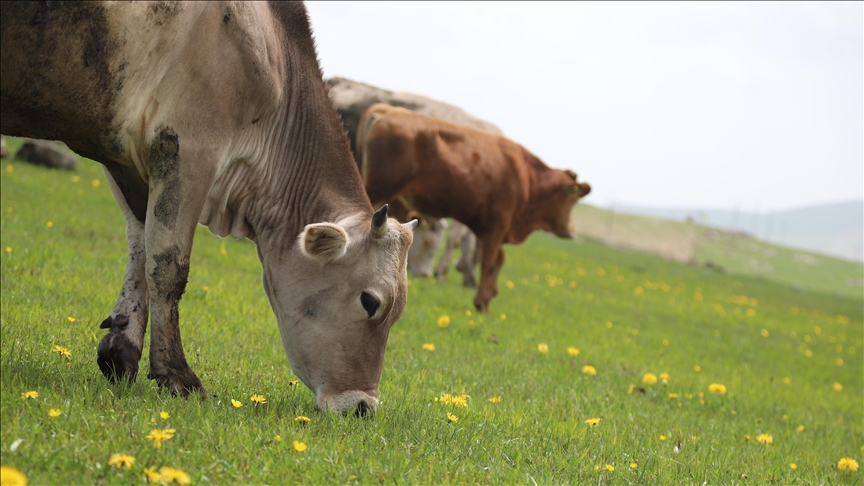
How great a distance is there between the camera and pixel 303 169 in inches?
211

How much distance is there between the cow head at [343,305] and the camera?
482 centimetres

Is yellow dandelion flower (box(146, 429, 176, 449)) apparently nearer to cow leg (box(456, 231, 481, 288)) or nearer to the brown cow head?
the brown cow head

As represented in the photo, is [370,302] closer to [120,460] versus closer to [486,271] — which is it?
[120,460]

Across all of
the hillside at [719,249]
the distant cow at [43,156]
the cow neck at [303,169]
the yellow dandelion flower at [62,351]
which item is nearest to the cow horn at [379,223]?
the cow neck at [303,169]

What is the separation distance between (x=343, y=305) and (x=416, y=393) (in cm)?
134

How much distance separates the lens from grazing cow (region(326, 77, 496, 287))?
12.9 meters

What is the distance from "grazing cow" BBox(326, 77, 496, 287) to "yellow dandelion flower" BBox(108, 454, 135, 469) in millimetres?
9822

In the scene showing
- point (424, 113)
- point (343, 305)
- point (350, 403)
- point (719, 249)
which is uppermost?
point (424, 113)

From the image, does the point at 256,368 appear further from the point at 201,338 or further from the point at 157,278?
the point at 157,278

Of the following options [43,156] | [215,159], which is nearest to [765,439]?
[215,159]

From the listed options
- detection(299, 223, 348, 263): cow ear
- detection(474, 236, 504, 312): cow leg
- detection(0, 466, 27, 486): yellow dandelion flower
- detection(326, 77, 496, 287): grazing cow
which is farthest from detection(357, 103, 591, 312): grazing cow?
detection(0, 466, 27, 486): yellow dandelion flower

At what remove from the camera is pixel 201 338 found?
654 centimetres

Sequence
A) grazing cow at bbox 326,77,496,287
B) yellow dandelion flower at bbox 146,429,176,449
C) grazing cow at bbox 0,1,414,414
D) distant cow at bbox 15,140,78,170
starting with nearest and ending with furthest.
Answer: yellow dandelion flower at bbox 146,429,176,449, grazing cow at bbox 0,1,414,414, grazing cow at bbox 326,77,496,287, distant cow at bbox 15,140,78,170

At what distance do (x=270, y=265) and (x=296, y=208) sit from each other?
0.42 metres
